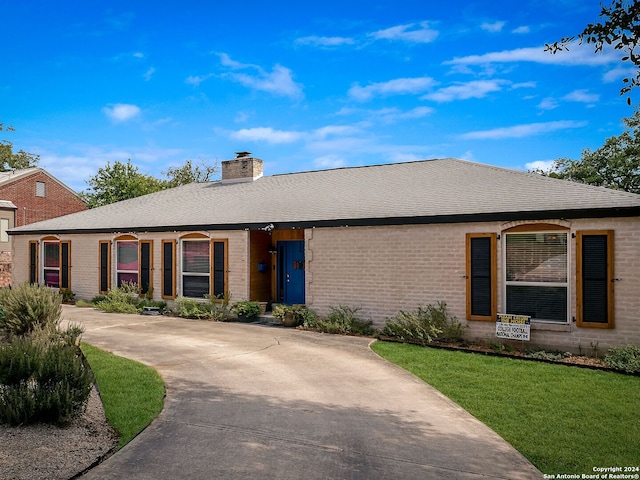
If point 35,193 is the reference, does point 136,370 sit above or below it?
below

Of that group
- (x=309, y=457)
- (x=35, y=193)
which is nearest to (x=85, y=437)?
(x=309, y=457)

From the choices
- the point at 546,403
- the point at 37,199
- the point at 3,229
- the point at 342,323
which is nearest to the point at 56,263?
the point at 342,323

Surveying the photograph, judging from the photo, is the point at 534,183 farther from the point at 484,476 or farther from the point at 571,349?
the point at 484,476

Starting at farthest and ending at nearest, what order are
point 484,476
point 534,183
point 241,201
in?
point 241,201 < point 534,183 < point 484,476

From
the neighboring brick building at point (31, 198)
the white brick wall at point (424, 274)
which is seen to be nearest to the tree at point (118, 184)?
the neighboring brick building at point (31, 198)

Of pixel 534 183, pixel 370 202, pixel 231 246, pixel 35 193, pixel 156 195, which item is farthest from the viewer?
pixel 35 193

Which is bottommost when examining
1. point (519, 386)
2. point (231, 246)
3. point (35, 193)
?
point (519, 386)

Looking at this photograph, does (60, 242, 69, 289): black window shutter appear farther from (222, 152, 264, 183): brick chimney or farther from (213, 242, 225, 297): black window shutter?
(213, 242, 225, 297): black window shutter

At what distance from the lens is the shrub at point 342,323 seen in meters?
12.3

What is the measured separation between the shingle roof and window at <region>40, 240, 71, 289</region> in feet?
2.19

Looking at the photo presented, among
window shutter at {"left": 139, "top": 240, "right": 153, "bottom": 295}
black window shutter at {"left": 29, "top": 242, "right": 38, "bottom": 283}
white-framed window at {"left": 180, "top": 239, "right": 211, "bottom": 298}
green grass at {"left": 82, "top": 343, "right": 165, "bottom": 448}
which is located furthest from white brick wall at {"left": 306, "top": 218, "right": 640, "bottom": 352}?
black window shutter at {"left": 29, "top": 242, "right": 38, "bottom": 283}

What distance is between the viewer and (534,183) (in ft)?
40.4

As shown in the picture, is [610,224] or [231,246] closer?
[610,224]

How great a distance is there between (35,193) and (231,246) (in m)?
29.5
